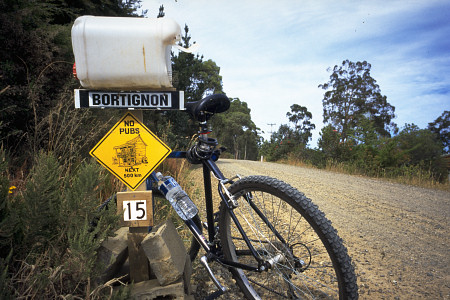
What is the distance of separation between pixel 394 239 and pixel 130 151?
374cm

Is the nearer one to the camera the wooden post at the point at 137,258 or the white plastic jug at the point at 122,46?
the white plastic jug at the point at 122,46

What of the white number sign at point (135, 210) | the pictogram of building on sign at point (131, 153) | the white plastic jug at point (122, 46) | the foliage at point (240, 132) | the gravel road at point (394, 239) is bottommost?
the gravel road at point (394, 239)

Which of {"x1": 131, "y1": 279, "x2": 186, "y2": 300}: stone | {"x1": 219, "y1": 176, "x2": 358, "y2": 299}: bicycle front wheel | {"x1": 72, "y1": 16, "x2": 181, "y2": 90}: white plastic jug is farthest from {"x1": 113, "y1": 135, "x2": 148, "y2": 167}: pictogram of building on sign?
{"x1": 131, "y1": 279, "x2": 186, "y2": 300}: stone

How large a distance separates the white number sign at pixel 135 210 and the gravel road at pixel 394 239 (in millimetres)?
878

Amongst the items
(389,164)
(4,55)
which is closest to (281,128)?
(389,164)

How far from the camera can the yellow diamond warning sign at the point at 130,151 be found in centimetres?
213

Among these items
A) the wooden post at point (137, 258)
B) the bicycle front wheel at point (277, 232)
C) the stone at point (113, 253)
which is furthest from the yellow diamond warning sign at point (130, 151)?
the bicycle front wheel at point (277, 232)

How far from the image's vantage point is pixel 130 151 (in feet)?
7.12

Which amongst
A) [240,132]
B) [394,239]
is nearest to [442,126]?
[240,132]

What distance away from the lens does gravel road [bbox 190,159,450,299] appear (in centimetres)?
270

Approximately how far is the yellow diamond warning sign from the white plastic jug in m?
0.37

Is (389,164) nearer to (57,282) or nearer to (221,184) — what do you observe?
(221,184)

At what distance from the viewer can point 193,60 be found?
1969cm

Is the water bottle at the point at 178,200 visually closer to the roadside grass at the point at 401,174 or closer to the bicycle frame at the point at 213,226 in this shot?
the bicycle frame at the point at 213,226
